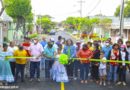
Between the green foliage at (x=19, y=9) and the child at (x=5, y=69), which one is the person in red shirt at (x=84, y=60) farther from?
the green foliage at (x=19, y=9)

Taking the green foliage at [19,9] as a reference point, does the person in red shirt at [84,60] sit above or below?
below

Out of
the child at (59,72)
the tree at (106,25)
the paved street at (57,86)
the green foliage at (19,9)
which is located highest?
the green foliage at (19,9)

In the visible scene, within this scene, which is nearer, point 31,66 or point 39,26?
point 31,66

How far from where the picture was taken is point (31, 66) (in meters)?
18.4

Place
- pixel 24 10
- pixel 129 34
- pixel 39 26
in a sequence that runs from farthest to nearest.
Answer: pixel 39 26, pixel 129 34, pixel 24 10

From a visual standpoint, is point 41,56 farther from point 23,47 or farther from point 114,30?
point 114,30

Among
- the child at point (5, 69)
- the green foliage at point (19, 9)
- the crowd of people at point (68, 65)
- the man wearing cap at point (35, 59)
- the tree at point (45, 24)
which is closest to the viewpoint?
the child at point (5, 69)

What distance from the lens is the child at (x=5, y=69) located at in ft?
55.1

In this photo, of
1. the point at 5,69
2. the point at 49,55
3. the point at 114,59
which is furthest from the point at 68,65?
the point at 5,69

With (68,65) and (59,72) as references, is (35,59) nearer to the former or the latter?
(59,72)

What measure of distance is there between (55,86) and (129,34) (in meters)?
60.8

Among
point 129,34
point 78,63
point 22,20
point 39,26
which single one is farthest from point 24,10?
point 39,26

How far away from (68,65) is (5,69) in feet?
10.8

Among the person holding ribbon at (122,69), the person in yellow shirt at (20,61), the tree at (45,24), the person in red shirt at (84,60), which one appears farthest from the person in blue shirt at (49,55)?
the tree at (45,24)
